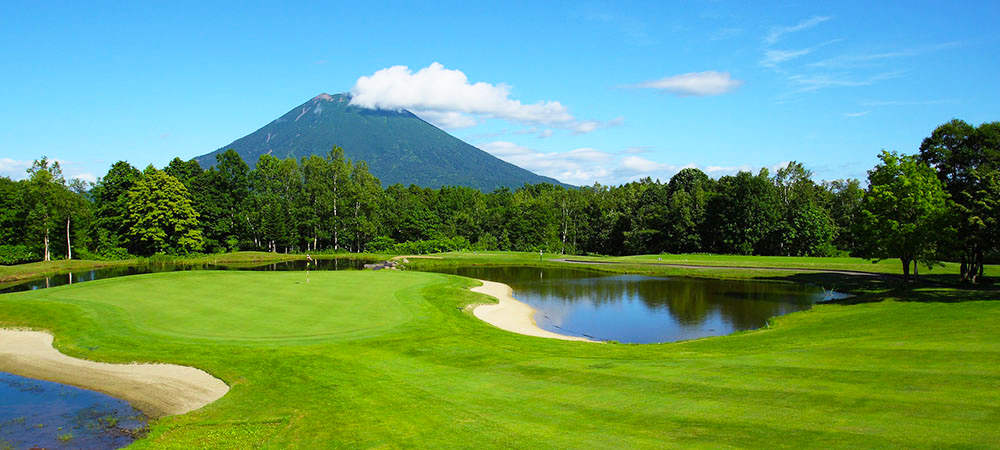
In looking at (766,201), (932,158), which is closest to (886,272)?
(932,158)

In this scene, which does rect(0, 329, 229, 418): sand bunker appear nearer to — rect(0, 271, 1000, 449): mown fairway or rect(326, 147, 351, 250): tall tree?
rect(0, 271, 1000, 449): mown fairway

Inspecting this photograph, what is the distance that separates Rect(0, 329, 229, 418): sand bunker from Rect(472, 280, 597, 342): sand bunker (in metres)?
14.3

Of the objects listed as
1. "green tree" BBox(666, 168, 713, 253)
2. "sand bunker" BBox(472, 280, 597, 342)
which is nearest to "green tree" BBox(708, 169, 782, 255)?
"green tree" BBox(666, 168, 713, 253)

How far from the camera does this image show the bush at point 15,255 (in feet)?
222

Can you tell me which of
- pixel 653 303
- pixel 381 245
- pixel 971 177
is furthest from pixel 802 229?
pixel 381 245

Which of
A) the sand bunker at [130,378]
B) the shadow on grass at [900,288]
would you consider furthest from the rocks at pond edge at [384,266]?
the sand bunker at [130,378]

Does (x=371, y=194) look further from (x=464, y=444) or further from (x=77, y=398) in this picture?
(x=464, y=444)

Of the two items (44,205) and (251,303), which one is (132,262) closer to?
(44,205)

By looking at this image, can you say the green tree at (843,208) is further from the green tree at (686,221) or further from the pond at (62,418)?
the pond at (62,418)

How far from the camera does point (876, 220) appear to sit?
3762 centimetres

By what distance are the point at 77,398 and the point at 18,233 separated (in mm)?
74026

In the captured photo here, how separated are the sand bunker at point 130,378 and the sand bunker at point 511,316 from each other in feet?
47.0

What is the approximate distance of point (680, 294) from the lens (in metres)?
44.1

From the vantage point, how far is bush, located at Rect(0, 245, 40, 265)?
67.6 m
